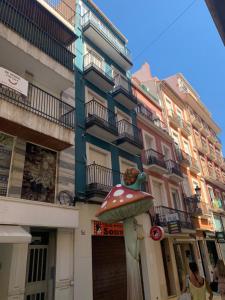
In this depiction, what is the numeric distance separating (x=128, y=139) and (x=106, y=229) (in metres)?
4.87

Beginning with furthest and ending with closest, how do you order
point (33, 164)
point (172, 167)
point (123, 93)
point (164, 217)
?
point (172, 167)
point (123, 93)
point (164, 217)
point (33, 164)

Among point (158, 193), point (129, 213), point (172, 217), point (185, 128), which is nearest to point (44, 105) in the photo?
point (129, 213)

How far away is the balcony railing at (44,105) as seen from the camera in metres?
8.27

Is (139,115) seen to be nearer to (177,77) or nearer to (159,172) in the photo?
(159,172)

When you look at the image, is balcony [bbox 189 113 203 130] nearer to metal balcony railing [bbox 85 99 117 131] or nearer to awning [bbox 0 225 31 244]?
metal balcony railing [bbox 85 99 117 131]

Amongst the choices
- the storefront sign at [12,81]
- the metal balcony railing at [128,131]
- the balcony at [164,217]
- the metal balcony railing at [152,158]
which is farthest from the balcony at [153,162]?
the storefront sign at [12,81]

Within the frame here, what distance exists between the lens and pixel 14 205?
6871 mm

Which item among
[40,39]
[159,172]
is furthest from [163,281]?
[40,39]

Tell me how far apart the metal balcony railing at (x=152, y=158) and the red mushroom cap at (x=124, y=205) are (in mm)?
10933

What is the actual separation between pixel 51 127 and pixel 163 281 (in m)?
9.38

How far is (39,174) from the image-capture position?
8539 millimetres

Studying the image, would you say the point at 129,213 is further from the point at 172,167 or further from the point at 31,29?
the point at 172,167

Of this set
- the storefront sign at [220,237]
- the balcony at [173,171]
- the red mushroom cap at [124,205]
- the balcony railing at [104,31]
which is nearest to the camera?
the red mushroom cap at [124,205]

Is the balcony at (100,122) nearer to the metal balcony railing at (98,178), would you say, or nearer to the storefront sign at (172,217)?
the metal balcony railing at (98,178)
